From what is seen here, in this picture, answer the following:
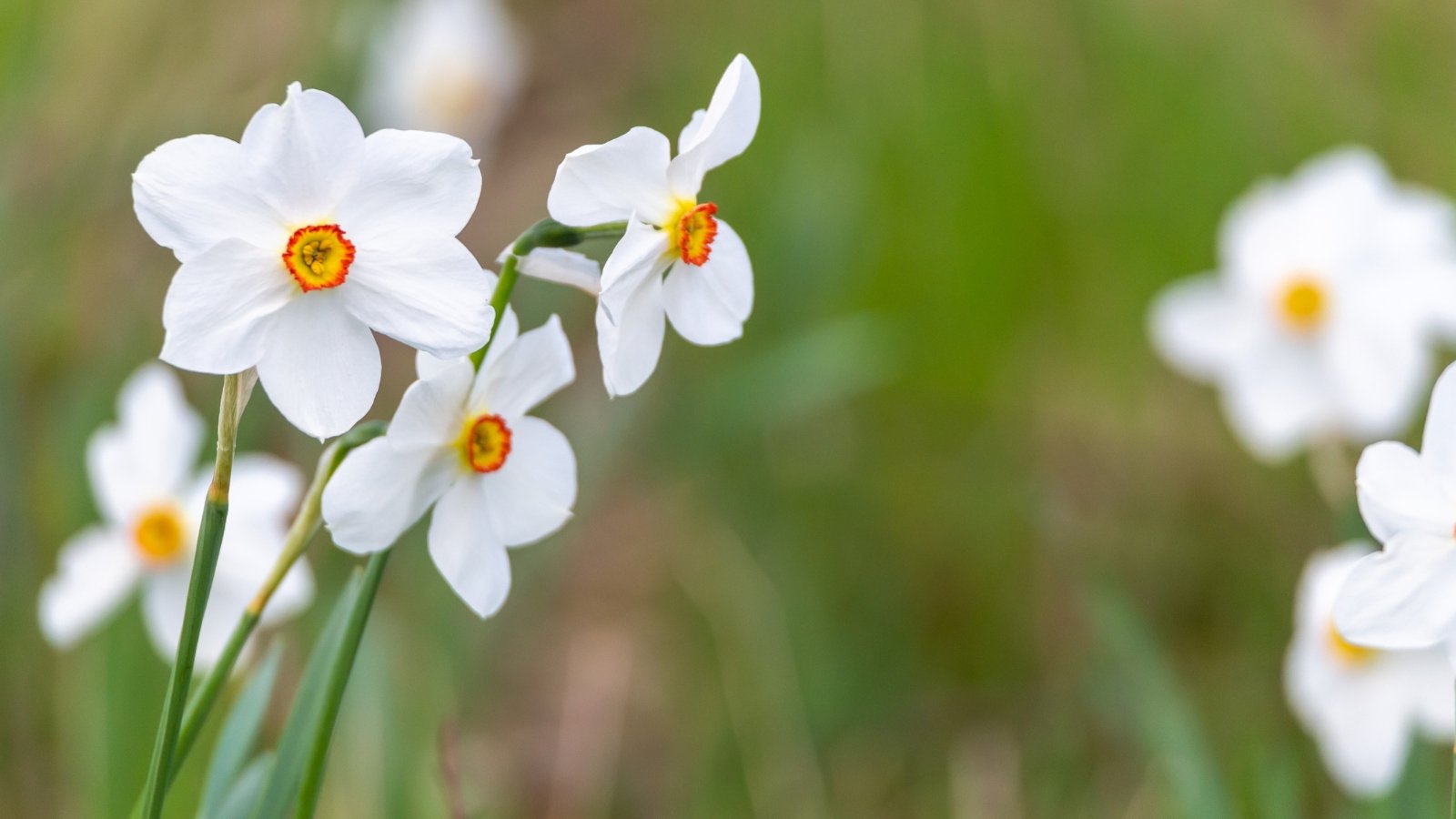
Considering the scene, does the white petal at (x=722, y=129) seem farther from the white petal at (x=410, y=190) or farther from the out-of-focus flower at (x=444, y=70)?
the out-of-focus flower at (x=444, y=70)

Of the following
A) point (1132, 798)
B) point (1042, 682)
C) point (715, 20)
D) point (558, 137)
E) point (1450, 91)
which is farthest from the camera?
point (558, 137)

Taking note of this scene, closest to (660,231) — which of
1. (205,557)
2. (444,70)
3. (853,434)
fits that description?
(205,557)

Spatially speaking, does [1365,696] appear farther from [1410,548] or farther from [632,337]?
[632,337]

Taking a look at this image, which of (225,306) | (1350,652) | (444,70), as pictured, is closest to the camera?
(225,306)

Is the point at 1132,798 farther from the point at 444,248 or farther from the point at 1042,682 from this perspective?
the point at 444,248

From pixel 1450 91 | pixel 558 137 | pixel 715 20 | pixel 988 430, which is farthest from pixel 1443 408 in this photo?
pixel 558 137

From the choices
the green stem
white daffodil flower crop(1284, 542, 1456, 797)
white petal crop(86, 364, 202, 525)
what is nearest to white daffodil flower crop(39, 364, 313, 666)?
white petal crop(86, 364, 202, 525)
